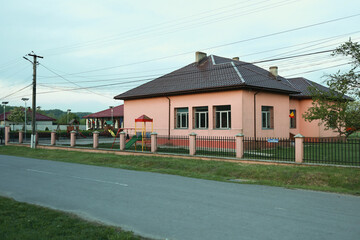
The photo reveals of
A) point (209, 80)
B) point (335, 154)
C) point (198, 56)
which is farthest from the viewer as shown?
point (198, 56)

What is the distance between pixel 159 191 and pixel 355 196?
19.0 feet

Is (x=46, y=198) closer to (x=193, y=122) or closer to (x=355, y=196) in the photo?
(x=355, y=196)

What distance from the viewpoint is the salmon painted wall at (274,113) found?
69.5 feet

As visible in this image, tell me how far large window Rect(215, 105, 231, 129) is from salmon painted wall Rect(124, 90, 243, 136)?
384mm

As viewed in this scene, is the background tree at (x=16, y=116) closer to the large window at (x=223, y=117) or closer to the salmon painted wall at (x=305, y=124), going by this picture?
the large window at (x=223, y=117)

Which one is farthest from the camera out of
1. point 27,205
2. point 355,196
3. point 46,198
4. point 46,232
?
point 355,196

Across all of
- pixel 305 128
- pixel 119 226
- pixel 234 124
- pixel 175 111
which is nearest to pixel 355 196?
pixel 119 226

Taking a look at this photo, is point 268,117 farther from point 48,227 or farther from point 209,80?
point 48,227

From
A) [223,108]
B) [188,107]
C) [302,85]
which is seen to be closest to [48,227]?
[223,108]

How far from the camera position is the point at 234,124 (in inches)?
834

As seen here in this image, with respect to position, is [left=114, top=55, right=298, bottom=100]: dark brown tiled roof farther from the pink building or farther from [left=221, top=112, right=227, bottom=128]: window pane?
[left=221, top=112, right=227, bottom=128]: window pane

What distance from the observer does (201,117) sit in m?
23.7

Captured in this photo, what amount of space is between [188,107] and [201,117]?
1.37 metres

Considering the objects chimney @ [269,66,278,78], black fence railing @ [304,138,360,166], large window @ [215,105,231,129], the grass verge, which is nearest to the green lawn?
the grass verge
